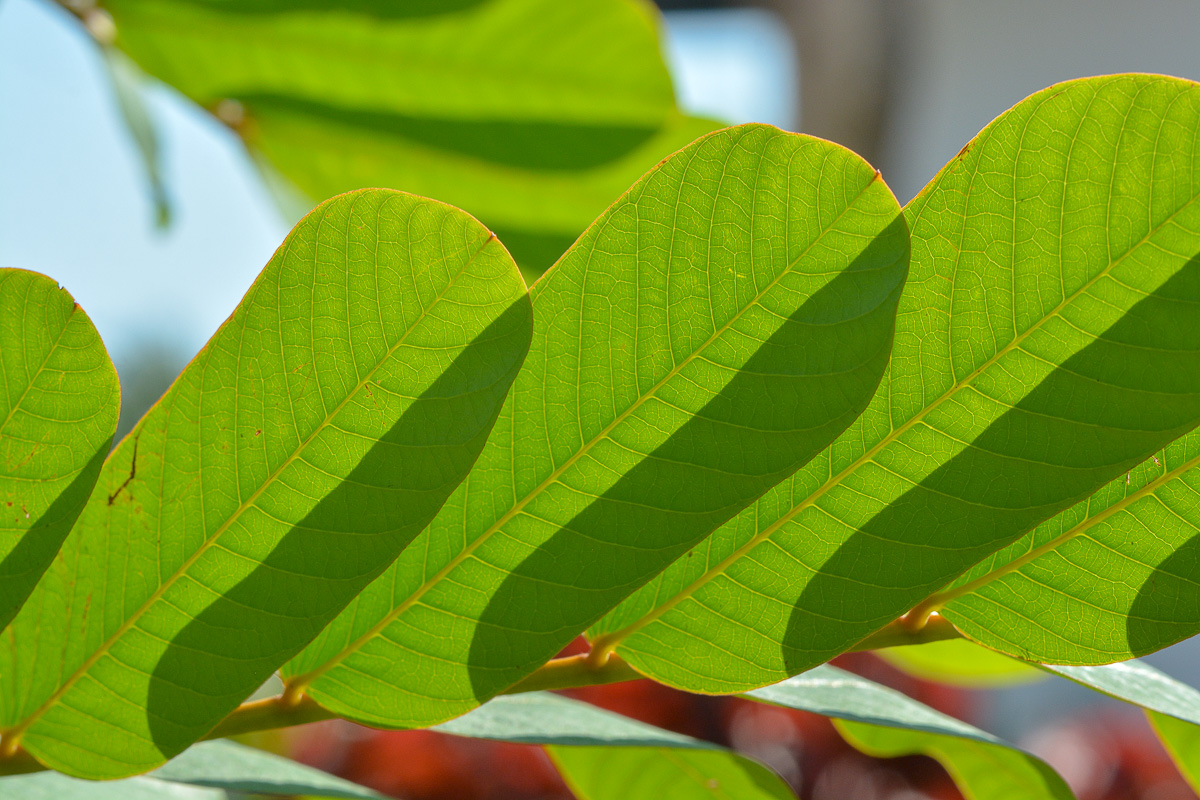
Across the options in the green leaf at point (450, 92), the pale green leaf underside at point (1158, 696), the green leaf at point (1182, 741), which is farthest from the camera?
the green leaf at point (450, 92)

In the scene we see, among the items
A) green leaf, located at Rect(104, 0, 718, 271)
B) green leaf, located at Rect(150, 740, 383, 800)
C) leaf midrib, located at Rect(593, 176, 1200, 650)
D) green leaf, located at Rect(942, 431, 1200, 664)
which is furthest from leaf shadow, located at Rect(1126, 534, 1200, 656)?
green leaf, located at Rect(104, 0, 718, 271)

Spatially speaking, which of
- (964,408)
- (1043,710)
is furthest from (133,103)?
(1043,710)

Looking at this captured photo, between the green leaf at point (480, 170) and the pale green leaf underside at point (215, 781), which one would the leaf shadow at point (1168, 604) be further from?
the green leaf at point (480, 170)

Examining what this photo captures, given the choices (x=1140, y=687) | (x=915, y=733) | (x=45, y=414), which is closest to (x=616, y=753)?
(x=915, y=733)

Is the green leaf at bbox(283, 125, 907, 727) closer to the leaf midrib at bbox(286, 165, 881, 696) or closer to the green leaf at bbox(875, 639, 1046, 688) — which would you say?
the leaf midrib at bbox(286, 165, 881, 696)

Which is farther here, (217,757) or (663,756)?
(663,756)

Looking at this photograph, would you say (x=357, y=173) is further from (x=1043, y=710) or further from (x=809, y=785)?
(x=1043, y=710)

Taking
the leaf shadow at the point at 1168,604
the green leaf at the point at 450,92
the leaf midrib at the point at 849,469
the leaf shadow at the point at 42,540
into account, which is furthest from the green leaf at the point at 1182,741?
the green leaf at the point at 450,92

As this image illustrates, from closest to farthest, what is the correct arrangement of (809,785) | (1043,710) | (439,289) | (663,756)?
(439,289) < (663,756) < (809,785) < (1043,710)
